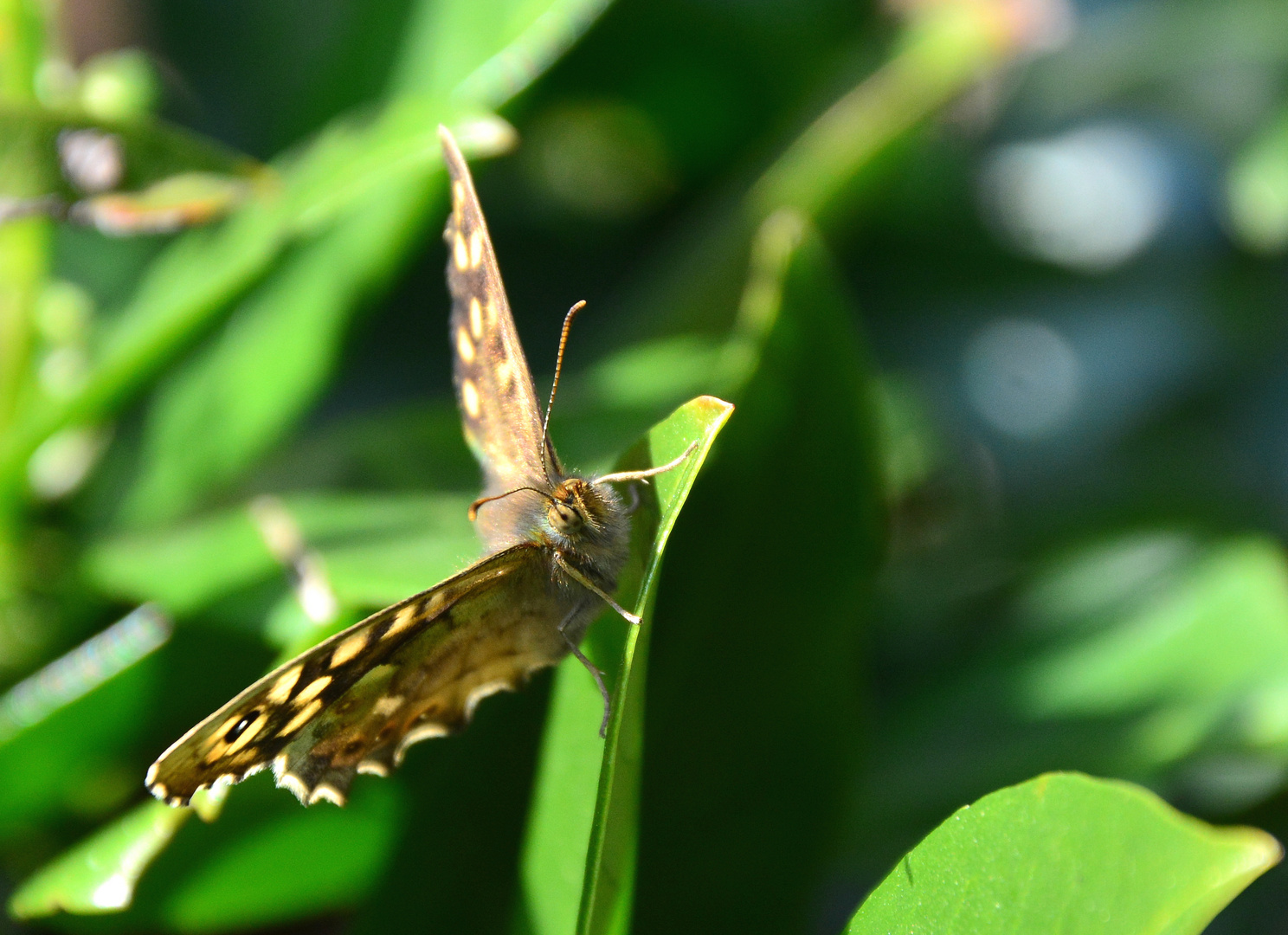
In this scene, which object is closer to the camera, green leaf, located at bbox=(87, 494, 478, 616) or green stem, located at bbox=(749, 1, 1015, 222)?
green leaf, located at bbox=(87, 494, 478, 616)

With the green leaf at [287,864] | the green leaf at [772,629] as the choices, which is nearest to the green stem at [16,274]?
the green leaf at [287,864]

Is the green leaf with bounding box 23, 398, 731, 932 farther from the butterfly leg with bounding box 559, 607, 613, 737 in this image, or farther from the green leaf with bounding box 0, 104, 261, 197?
the green leaf with bounding box 0, 104, 261, 197

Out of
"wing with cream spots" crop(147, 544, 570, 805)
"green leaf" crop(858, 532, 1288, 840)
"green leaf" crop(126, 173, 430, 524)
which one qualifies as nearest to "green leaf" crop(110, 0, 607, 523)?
"green leaf" crop(126, 173, 430, 524)

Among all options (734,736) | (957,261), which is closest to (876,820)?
(734,736)

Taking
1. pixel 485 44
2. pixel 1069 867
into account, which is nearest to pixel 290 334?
pixel 485 44

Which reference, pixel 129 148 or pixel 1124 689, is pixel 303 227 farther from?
pixel 1124 689

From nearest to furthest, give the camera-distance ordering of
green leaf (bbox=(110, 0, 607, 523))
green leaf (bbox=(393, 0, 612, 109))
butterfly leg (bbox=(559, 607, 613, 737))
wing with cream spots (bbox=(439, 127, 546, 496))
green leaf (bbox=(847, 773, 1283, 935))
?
green leaf (bbox=(847, 773, 1283, 935)), butterfly leg (bbox=(559, 607, 613, 737)), wing with cream spots (bbox=(439, 127, 546, 496)), green leaf (bbox=(393, 0, 612, 109)), green leaf (bbox=(110, 0, 607, 523))

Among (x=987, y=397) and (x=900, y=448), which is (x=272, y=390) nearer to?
(x=900, y=448)
